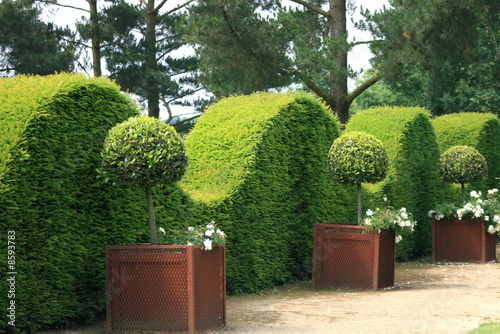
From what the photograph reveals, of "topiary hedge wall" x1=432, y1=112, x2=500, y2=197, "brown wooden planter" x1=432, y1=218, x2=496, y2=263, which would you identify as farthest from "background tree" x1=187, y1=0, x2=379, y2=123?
"brown wooden planter" x1=432, y1=218, x2=496, y2=263

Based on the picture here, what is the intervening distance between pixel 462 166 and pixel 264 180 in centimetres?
625

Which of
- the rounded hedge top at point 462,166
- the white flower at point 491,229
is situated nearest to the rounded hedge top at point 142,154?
the white flower at point 491,229

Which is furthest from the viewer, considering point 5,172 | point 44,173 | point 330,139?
point 330,139

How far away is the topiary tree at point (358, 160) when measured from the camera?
9.55m

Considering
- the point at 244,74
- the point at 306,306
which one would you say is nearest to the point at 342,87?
the point at 244,74

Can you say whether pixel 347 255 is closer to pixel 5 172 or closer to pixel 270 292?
pixel 270 292

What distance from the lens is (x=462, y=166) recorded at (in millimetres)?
13797

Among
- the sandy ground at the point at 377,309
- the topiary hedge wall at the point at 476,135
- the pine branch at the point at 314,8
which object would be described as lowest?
the sandy ground at the point at 377,309

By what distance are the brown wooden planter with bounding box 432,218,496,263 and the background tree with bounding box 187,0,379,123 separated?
4783mm

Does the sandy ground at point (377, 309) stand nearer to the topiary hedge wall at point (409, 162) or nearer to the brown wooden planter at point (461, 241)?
the brown wooden planter at point (461, 241)

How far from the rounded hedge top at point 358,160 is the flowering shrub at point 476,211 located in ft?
13.2

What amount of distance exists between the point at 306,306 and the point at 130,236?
94.0 inches

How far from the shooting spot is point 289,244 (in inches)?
399

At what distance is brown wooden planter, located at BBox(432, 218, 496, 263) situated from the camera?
1332 centimetres
